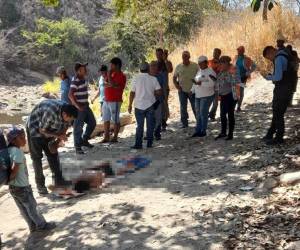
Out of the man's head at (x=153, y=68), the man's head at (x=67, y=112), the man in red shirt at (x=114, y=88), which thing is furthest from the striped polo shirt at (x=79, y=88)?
the man's head at (x=67, y=112)

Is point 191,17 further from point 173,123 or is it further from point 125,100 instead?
point 173,123

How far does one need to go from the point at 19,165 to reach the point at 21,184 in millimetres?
243

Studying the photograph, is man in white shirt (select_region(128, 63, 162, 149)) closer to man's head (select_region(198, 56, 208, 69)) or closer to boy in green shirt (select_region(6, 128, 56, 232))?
man's head (select_region(198, 56, 208, 69))

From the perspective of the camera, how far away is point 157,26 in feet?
63.4

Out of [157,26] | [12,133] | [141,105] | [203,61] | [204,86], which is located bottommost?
[141,105]

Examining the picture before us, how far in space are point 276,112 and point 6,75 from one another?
3330 centimetres

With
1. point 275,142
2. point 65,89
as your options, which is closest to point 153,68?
point 65,89

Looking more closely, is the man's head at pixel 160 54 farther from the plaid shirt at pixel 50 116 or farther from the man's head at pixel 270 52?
the plaid shirt at pixel 50 116

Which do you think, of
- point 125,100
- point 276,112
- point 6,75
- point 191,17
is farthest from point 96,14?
point 276,112

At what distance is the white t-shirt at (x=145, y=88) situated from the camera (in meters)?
8.27

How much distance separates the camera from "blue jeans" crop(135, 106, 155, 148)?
8.42 m

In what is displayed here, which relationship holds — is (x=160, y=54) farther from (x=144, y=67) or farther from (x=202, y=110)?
(x=202, y=110)

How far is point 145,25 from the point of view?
19.4 metres

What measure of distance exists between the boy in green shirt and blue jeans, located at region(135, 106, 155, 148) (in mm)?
3293
